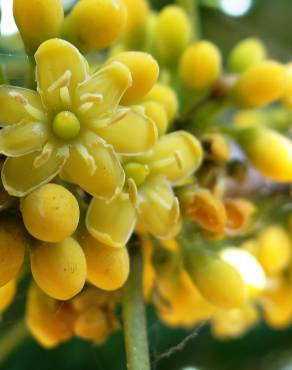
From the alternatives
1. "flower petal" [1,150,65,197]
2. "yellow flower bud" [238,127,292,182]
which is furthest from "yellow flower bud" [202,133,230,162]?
"flower petal" [1,150,65,197]

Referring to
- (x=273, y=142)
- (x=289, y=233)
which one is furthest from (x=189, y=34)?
(x=289, y=233)

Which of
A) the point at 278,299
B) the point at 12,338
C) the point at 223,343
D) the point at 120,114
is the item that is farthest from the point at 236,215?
the point at 223,343

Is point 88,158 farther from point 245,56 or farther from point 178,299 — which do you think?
point 245,56

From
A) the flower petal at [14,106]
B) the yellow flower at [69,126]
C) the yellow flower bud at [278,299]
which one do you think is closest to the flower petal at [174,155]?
the yellow flower at [69,126]

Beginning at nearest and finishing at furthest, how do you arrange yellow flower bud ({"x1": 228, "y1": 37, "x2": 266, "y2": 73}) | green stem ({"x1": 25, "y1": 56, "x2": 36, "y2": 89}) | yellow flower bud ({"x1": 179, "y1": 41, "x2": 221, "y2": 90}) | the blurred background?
green stem ({"x1": 25, "y1": 56, "x2": 36, "y2": 89}) < yellow flower bud ({"x1": 179, "y1": 41, "x2": 221, "y2": 90}) < yellow flower bud ({"x1": 228, "y1": 37, "x2": 266, "y2": 73}) < the blurred background

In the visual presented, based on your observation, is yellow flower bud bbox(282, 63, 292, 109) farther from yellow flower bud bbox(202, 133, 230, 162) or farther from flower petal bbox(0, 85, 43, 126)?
flower petal bbox(0, 85, 43, 126)
